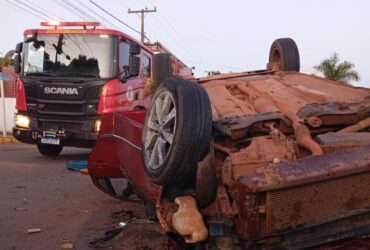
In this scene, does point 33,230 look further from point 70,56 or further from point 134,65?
point 134,65

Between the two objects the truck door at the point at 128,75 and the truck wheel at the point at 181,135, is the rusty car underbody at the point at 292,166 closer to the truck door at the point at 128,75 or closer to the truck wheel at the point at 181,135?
the truck wheel at the point at 181,135

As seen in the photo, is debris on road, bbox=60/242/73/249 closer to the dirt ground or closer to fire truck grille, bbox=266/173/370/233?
the dirt ground

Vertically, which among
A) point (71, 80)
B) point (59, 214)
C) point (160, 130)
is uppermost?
point (71, 80)

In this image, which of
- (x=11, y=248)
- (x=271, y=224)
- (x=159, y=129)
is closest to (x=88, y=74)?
(x=11, y=248)

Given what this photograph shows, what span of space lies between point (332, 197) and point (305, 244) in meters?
0.30

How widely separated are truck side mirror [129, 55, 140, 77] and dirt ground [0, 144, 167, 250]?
245 cm

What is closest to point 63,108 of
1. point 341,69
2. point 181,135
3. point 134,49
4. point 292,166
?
point 134,49

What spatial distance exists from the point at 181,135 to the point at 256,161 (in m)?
0.52

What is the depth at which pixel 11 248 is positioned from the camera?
4820 mm

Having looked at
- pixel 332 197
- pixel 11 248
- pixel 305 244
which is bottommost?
pixel 11 248

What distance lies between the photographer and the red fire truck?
10.2m

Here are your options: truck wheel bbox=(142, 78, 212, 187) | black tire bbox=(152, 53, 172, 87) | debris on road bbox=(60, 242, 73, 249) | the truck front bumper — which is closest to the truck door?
the truck front bumper

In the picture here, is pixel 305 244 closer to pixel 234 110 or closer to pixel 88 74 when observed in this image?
pixel 234 110

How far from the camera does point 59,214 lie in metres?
6.23
